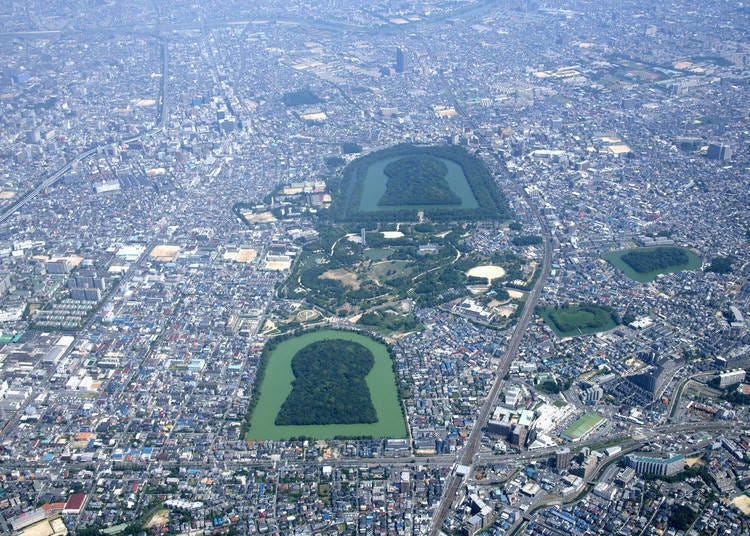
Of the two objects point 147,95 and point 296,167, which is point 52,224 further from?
point 147,95

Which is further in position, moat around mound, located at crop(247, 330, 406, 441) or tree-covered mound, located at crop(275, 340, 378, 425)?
tree-covered mound, located at crop(275, 340, 378, 425)

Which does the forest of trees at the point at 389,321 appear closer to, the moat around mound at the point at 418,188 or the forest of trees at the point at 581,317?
the forest of trees at the point at 581,317

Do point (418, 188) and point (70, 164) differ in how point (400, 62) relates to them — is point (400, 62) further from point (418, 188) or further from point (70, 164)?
point (70, 164)

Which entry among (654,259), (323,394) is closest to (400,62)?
(654,259)

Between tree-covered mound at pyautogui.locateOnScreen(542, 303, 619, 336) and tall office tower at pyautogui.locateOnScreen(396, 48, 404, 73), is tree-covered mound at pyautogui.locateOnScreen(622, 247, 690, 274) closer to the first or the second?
tree-covered mound at pyautogui.locateOnScreen(542, 303, 619, 336)

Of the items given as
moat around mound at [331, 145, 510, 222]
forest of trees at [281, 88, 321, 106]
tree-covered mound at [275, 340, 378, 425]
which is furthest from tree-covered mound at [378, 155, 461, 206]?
tree-covered mound at [275, 340, 378, 425]

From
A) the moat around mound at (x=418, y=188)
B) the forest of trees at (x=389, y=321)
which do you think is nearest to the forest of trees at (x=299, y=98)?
the moat around mound at (x=418, y=188)
